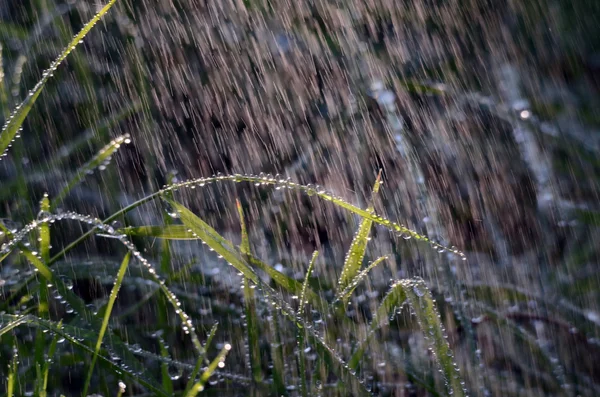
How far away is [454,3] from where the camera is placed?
140cm

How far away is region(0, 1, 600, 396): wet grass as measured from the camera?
2.48 feet

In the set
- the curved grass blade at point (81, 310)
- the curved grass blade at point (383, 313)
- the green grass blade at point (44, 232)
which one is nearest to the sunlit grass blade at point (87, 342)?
the curved grass blade at point (81, 310)

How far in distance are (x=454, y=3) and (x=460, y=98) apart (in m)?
0.22

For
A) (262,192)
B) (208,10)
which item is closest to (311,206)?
(262,192)

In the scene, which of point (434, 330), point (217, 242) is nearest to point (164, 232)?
point (217, 242)

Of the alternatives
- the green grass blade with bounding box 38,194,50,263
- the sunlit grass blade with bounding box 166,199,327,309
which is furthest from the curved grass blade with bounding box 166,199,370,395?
the green grass blade with bounding box 38,194,50,263

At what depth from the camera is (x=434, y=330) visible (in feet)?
2.46

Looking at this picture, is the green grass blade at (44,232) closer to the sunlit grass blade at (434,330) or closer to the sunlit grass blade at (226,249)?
the sunlit grass blade at (226,249)

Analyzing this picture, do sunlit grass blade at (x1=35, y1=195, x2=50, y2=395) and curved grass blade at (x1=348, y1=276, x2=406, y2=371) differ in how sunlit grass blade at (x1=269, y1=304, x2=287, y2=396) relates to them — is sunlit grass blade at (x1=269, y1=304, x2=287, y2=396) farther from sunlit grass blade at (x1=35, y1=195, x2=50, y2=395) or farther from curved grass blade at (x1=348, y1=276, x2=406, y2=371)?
sunlit grass blade at (x1=35, y1=195, x2=50, y2=395)

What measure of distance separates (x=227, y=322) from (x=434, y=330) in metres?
0.40

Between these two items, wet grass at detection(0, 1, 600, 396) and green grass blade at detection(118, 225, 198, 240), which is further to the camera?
green grass blade at detection(118, 225, 198, 240)

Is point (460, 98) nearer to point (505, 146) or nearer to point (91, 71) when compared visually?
point (505, 146)

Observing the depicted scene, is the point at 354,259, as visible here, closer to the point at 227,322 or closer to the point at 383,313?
the point at 383,313

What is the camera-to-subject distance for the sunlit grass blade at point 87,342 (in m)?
0.72
